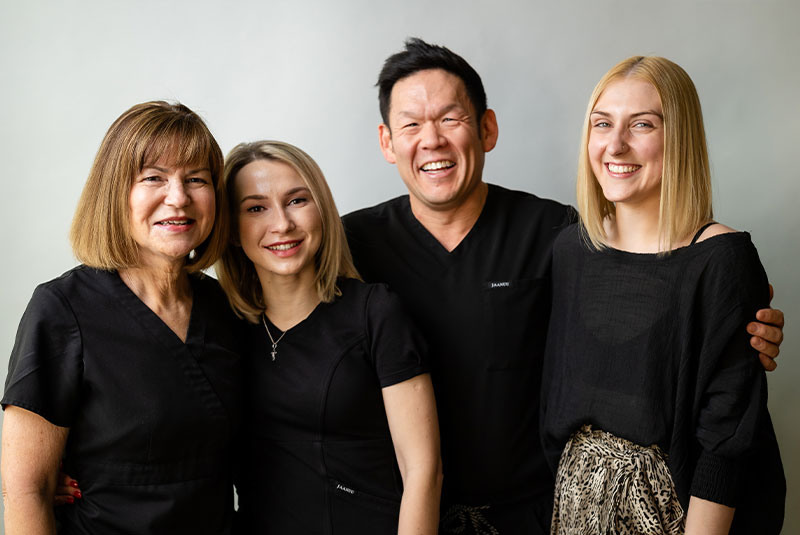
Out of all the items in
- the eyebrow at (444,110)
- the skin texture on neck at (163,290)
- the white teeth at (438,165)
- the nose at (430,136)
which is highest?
the eyebrow at (444,110)

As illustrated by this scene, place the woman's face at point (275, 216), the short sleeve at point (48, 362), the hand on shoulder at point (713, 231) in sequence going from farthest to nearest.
Answer: 1. the woman's face at point (275, 216)
2. the hand on shoulder at point (713, 231)
3. the short sleeve at point (48, 362)

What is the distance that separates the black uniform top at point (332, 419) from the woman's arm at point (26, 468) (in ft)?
1.58

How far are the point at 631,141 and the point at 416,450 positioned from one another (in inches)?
33.6

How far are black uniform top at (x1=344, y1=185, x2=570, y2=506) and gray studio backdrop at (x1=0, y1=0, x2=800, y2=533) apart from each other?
0.64 meters

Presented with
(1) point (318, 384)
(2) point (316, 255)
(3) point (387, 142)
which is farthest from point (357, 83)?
(1) point (318, 384)

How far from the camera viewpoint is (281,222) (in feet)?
5.53

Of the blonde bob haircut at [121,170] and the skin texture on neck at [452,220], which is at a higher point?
the blonde bob haircut at [121,170]

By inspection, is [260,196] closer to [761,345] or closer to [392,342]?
[392,342]

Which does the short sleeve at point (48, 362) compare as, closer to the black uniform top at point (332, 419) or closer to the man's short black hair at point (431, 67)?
the black uniform top at point (332, 419)

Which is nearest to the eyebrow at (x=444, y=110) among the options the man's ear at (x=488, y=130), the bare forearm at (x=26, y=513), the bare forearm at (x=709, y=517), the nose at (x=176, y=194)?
the man's ear at (x=488, y=130)

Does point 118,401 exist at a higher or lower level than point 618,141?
lower

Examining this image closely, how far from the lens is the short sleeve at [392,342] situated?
166 cm

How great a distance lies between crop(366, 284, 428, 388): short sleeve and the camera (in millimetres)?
1657

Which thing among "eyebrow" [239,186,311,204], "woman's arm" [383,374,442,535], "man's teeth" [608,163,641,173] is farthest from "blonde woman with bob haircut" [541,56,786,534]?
"eyebrow" [239,186,311,204]
